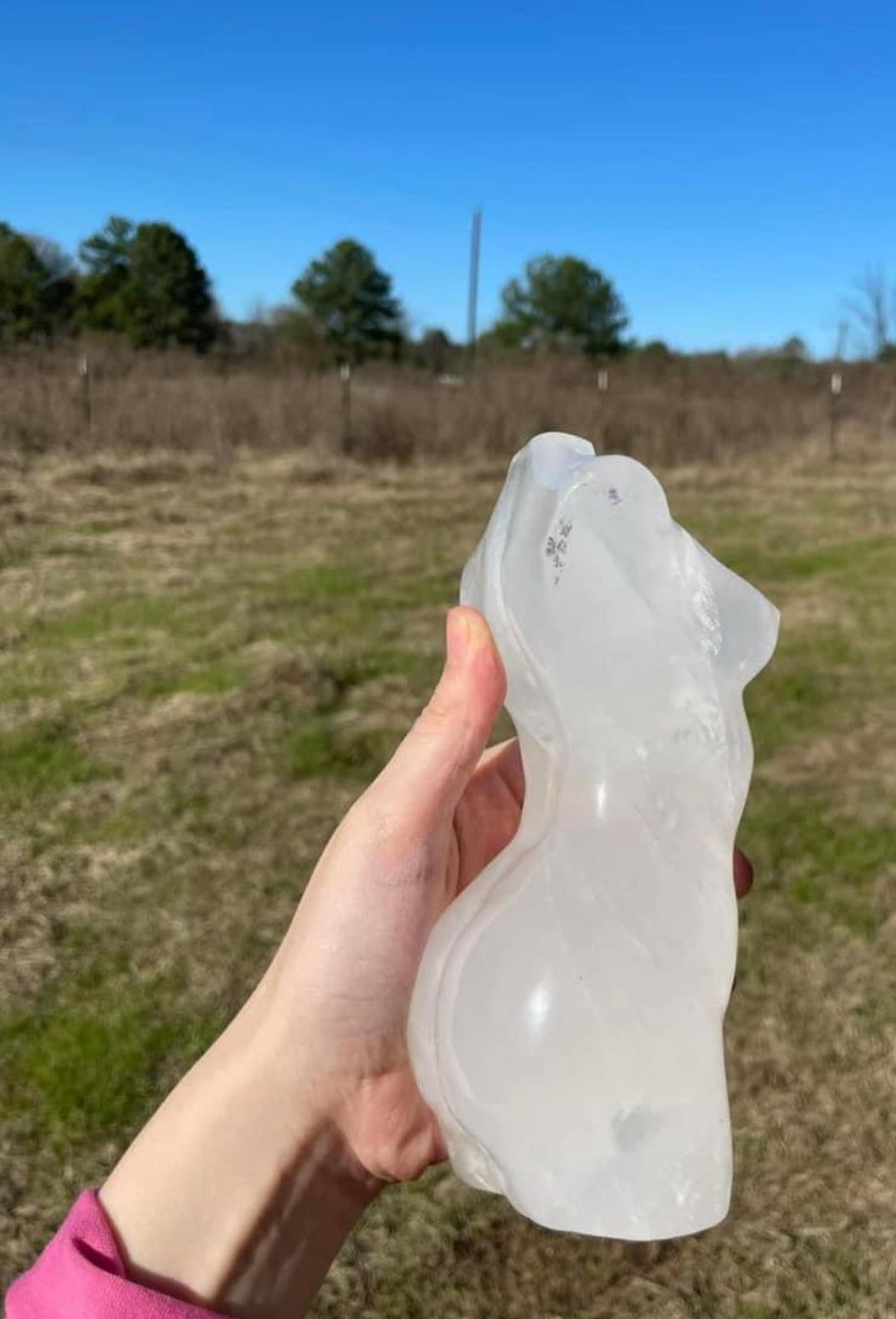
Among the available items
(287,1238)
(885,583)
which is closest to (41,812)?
(287,1238)

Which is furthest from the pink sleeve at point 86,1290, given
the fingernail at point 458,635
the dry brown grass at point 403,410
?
the dry brown grass at point 403,410

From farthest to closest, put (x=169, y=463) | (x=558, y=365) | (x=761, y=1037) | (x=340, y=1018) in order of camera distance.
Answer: (x=558, y=365) < (x=169, y=463) < (x=761, y=1037) < (x=340, y=1018)

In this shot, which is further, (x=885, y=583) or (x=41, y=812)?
(x=885, y=583)

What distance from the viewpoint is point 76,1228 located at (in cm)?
120

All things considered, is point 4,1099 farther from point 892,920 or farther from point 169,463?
point 169,463

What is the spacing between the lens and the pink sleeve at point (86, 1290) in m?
1.09

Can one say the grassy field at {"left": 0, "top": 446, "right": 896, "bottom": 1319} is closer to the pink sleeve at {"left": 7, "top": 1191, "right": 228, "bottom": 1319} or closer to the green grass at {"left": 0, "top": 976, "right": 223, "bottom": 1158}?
the green grass at {"left": 0, "top": 976, "right": 223, "bottom": 1158}

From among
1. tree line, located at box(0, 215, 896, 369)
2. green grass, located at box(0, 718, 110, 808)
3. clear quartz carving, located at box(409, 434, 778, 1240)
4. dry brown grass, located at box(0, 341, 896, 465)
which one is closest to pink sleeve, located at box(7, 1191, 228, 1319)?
clear quartz carving, located at box(409, 434, 778, 1240)

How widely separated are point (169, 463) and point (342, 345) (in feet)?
49.6

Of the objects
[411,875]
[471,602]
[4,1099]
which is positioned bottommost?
[4,1099]

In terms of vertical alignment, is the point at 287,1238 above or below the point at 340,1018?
below

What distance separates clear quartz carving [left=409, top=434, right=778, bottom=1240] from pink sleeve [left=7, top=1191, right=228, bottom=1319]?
346 mm

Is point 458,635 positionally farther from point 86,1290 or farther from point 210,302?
point 210,302

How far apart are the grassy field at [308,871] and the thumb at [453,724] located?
4.66ft
